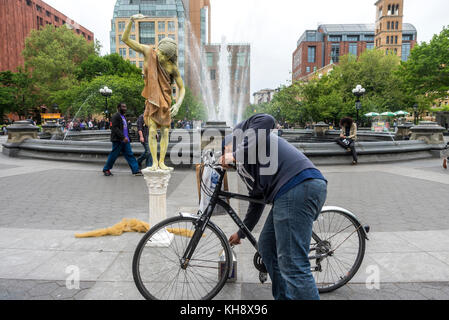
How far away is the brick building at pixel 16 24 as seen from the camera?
205 ft

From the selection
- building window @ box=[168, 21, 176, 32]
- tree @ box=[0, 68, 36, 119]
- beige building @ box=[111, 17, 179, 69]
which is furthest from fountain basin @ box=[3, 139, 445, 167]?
building window @ box=[168, 21, 176, 32]

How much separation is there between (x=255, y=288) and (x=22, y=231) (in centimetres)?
368

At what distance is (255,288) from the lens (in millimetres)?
3273

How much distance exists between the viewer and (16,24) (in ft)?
218

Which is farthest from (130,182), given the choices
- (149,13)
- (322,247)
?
(149,13)

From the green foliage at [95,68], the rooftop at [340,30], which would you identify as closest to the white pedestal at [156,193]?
the green foliage at [95,68]

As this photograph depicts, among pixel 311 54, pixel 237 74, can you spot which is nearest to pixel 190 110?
pixel 237 74

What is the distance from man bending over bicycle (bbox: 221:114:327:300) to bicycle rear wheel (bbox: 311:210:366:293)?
0.71 m

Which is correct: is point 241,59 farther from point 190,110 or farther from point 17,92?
point 17,92

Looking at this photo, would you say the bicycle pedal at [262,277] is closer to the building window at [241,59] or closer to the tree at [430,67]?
the tree at [430,67]

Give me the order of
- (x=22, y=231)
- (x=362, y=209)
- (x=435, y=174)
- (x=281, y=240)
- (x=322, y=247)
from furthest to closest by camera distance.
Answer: (x=435, y=174) < (x=362, y=209) < (x=22, y=231) < (x=322, y=247) < (x=281, y=240)

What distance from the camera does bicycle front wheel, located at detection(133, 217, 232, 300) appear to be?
9.15 feet

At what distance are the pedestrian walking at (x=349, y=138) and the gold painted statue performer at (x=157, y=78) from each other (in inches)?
347
